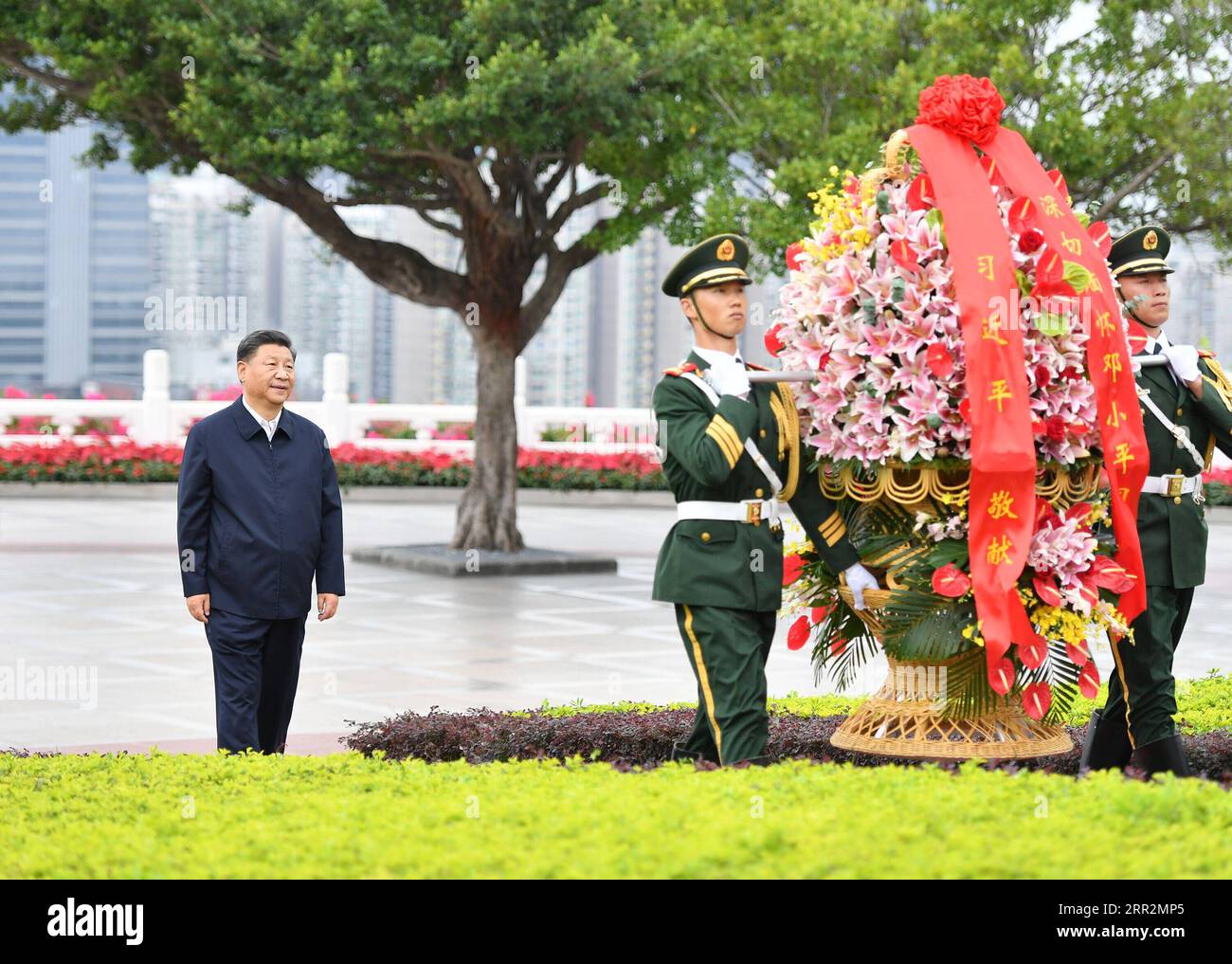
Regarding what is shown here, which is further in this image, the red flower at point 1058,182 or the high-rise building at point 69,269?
the high-rise building at point 69,269

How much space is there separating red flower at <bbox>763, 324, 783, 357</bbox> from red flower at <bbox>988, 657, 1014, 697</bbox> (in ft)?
4.00

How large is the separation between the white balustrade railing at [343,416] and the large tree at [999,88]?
29.8 ft

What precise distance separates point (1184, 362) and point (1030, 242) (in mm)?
1103

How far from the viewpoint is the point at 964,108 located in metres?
4.88

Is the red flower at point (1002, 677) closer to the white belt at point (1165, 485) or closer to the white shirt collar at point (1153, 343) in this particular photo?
the white belt at point (1165, 485)

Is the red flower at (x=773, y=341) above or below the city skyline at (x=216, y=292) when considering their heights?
below

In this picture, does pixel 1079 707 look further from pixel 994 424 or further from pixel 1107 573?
pixel 994 424

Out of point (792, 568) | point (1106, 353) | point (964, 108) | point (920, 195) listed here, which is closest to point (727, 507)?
point (792, 568)

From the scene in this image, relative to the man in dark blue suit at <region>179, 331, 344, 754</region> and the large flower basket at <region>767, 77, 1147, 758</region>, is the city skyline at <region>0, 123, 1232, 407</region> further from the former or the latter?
the large flower basket at <region>767, 77, 1147, 758</region>

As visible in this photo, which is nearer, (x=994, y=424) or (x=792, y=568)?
(x=994, y=424)

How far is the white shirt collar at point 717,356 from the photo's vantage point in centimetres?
488
